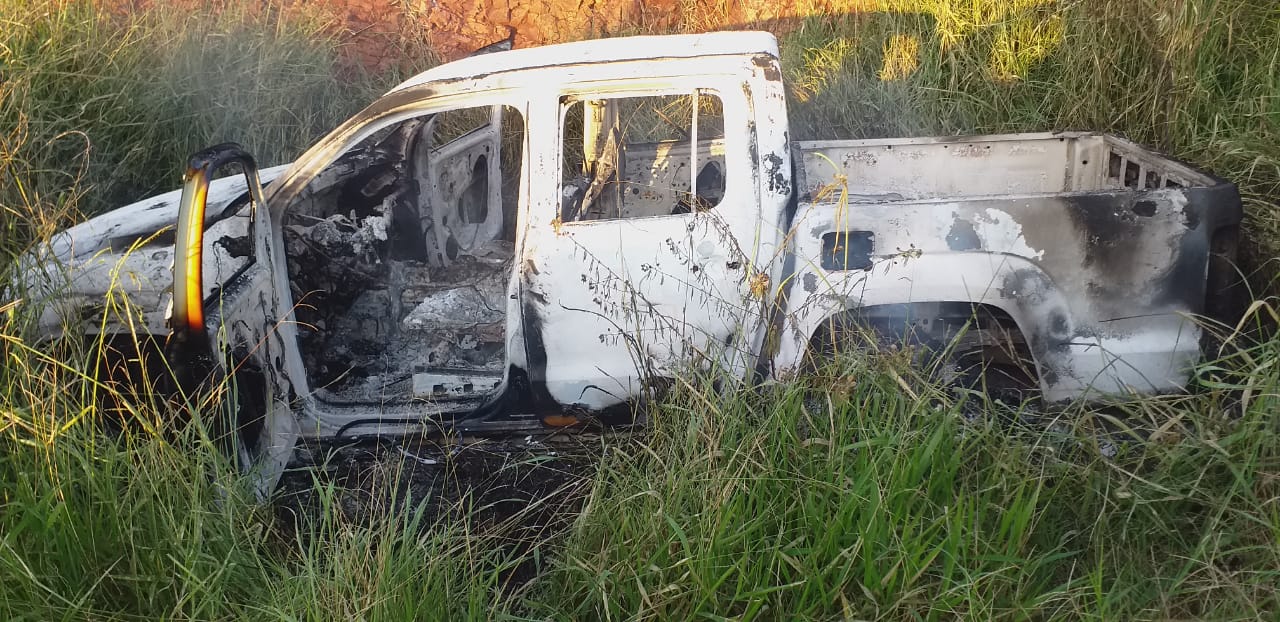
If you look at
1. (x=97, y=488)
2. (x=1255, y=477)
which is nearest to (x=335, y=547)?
(x=97, y=488)

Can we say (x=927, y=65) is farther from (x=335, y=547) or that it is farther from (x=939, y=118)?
(x=335, y=547)

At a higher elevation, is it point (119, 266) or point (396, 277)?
point (119, 266)

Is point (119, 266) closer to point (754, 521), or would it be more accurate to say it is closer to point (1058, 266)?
point (754, 521)

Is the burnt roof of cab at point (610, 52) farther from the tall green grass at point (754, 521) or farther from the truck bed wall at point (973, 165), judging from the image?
the tall green grass at point (754, 521)

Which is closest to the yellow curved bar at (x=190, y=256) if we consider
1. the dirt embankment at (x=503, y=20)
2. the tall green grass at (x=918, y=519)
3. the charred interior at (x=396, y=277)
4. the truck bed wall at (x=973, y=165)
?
the charred interior at (x=396, y=277)

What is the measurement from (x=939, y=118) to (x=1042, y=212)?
2.97 m

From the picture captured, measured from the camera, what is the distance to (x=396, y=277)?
13.9ft

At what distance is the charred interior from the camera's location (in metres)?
3.75

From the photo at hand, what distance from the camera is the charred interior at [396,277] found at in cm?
375

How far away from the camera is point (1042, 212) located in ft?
10.1

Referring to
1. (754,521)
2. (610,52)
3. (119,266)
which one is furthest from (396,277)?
(754,521)

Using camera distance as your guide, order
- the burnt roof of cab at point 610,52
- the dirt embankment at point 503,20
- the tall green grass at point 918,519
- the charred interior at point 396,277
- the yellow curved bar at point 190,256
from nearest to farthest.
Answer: the tall green grass at point 918,519
the yellow curved bar at point 190,256
the burnt roof of cab at point 610,52
the charred interior at point 396,277
the dirt embankment at point 503,20

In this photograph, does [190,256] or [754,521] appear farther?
[190,256]

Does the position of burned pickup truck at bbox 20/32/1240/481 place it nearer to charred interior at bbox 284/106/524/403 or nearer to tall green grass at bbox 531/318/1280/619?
charred interior at bbox 284/106/524/403
